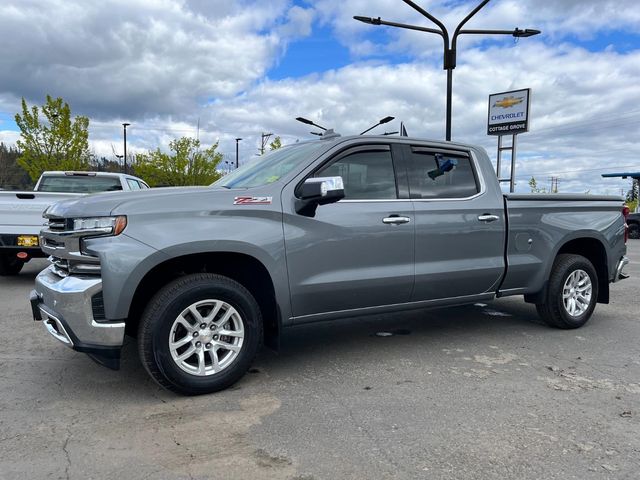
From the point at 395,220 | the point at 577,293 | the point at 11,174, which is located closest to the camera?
the point at 395,220

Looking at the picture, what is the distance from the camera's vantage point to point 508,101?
76.6 feet

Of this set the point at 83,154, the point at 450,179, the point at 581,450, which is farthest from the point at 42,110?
the point at 581,450

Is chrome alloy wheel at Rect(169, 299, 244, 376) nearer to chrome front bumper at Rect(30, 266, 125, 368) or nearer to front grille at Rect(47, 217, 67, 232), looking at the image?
chrome front bumper at Rect(30, 266, 125, 368)

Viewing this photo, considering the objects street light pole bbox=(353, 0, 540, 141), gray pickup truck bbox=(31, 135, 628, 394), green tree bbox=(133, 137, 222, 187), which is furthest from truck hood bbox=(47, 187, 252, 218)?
green tree bbox=(133, 137, 222, 187)

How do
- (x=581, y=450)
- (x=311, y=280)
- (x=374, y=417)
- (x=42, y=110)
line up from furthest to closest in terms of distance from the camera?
(x=42, y=110) → (x=311, y=280) → (x=374, y=417) → (x=581, y=450)

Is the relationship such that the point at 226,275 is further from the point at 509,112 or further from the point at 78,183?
the point at 509,112

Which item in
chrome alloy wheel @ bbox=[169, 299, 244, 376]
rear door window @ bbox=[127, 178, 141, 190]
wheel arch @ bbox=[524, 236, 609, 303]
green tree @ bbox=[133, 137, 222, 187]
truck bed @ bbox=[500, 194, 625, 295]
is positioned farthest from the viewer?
green tree @ bbox=[133, 137, 222, 187]

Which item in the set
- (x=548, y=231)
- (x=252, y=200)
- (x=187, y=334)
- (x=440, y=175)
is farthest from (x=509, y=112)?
(x=187, y=334)

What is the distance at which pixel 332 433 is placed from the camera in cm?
312

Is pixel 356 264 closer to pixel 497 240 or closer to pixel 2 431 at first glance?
pixel 497 240

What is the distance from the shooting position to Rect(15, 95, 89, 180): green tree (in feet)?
100

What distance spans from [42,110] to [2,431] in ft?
108

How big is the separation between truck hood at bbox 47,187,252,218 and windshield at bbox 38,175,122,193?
593 cm

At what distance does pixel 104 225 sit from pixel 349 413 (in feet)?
6.64
